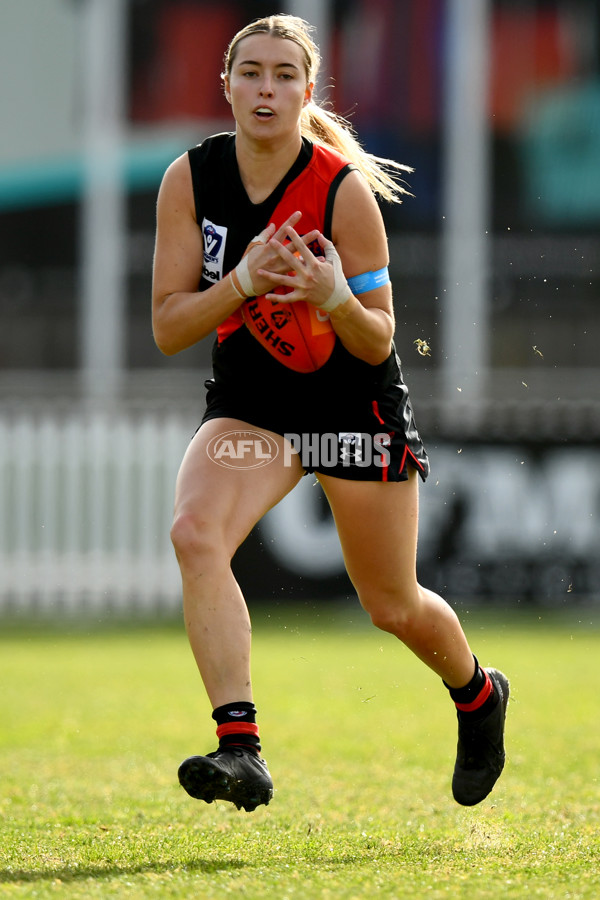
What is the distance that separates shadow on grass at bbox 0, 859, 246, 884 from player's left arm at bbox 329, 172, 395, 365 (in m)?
1.42

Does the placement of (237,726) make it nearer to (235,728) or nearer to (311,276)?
(235,728)

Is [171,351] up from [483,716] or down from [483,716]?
up

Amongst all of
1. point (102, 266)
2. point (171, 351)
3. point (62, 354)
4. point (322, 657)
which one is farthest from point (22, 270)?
point (171, 351)

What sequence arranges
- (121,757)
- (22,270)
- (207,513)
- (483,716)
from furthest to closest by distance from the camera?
(22,270)
(121,757)
(483,716)
(207,513)

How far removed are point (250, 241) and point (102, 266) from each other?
13.2 meters

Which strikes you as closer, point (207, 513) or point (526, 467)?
point (207, 513)

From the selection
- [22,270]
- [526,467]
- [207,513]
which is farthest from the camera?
[22,270]

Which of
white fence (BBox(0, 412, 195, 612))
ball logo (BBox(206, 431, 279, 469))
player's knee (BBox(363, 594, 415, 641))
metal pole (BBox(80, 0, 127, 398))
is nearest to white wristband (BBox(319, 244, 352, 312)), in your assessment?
ball logo (BBox(206, 431, 279, 469))

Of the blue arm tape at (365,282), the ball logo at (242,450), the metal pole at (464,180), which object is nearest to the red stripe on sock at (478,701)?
the ball logo at (242,450)

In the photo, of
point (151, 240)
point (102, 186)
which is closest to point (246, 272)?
point (102, 186)

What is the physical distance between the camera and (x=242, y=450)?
4168 mm

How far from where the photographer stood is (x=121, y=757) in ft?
19.3

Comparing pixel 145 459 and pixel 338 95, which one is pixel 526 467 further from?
pixel 338 95

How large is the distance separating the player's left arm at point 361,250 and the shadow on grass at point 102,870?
1417 millimetres
